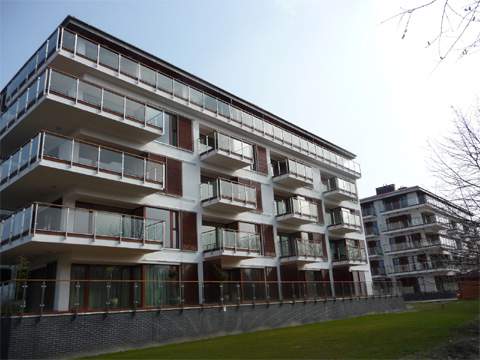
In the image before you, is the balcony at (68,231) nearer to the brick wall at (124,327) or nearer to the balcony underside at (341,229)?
the brick wall at (124,327)

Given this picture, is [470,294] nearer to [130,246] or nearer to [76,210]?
[130,246]

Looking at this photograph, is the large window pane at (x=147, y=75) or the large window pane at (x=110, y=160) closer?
the large window pane at (x=110, y=160)

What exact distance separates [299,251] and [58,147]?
50.8 feet

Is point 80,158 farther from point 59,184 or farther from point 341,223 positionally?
point 341,223

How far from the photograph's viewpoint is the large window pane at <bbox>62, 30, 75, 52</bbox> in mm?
17500

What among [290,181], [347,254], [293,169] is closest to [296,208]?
[290,181]

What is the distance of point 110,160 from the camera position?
17.1 metres

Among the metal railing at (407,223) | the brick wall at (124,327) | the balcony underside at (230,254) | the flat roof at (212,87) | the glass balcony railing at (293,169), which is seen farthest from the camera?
the metal railing at (407,223)

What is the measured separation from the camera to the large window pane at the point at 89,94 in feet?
55.6

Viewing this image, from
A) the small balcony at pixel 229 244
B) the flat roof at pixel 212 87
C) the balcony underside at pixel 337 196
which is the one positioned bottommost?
the small balcony at pixel 229 244

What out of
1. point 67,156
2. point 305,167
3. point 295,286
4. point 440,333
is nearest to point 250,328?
point 295,286

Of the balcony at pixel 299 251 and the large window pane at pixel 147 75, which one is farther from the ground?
the large window pane at pixel 147 75

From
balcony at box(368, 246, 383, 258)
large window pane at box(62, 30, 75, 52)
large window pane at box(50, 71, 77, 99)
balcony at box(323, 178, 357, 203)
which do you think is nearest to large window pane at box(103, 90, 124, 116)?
large window pane at box(50, 71, 77, 99)

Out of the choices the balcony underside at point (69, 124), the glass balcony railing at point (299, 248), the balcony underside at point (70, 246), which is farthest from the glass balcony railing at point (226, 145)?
the balcony underside at point (70, 246)
